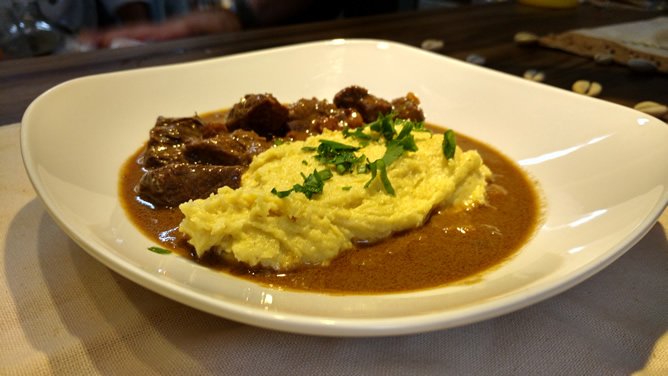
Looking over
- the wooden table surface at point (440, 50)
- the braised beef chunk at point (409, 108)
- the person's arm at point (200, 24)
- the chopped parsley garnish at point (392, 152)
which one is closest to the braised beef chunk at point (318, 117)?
the braised beef chunk at point (409, 108)

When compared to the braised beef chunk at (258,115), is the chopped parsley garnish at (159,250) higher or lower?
lower

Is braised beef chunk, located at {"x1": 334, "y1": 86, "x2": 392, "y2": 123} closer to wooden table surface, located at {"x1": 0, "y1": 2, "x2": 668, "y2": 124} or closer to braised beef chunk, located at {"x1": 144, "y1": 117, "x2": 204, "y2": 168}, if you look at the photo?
braised beef chunk, located at {"x1": 144, "y1": 117, "x2": 204, "y2": 168}

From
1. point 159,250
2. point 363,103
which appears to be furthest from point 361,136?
point 159,250

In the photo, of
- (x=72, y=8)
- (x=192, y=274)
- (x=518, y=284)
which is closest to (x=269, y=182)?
(x=192, y=274)

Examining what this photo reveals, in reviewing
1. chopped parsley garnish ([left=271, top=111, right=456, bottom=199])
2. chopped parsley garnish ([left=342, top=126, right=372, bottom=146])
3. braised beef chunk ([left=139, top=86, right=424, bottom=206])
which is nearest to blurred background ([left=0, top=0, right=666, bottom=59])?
braised beef chunk ([left=139, top=86, right=424, bottom=206])

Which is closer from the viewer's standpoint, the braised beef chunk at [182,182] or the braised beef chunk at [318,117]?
the braised beef chunk at [182,182]

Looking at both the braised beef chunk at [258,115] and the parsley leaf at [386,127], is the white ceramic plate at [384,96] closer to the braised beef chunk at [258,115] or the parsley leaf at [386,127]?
the braised beef chunk at [258,115]

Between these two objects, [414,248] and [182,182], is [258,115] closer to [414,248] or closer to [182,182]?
[182,182]
